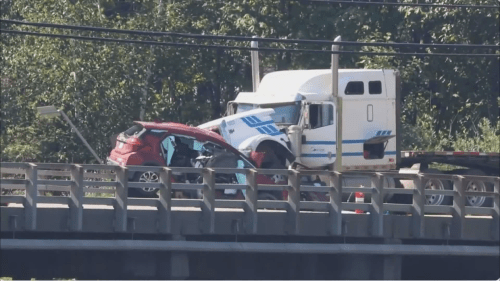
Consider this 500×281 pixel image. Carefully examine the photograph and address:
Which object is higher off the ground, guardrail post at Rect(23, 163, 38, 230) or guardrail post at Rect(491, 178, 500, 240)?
guardrail post at Rect(23, 163, 38, 230)

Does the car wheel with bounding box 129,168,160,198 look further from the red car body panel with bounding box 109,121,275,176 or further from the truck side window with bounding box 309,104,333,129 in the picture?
the truck side window with bounding box 309,104,333,129

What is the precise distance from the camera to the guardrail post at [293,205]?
707 inches

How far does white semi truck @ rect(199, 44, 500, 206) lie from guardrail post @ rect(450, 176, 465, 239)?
12.9ft

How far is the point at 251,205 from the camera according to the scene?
1772 cm

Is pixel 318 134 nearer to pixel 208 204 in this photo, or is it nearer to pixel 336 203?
pixel 336 203

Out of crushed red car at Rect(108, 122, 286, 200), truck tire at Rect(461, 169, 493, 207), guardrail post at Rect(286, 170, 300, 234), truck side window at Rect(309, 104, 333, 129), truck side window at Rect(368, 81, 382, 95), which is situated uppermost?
truck side window at Rect(368, 81, 382, 95)

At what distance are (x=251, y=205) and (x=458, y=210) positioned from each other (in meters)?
4.15

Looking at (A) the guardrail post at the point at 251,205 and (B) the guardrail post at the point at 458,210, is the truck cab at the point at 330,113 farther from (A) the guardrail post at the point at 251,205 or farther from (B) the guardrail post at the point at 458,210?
(A) the guardrail post at the point at 251,205

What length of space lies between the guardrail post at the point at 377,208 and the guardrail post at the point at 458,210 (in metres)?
1.57

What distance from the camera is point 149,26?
104ft

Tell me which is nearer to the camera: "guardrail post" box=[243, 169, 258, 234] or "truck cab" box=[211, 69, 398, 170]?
"guardrail post" box=[243, 169, 258, 234]

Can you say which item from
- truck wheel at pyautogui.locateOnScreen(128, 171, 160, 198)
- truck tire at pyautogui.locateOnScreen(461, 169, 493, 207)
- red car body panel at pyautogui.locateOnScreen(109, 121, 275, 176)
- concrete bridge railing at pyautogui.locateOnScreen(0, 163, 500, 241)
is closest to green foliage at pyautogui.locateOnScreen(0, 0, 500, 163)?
truck tire at pyautogui.locateOnScreen(461, 169, 493, 207)

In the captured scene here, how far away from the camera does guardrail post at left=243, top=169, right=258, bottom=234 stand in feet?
58.1

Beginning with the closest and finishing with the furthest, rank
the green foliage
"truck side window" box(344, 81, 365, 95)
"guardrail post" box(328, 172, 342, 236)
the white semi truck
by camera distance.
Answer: "guardrail post" box(328, 172, 342, 236)
the white semi truck
"truck side window" box(344, 81, 365, 95)
the green foliage
